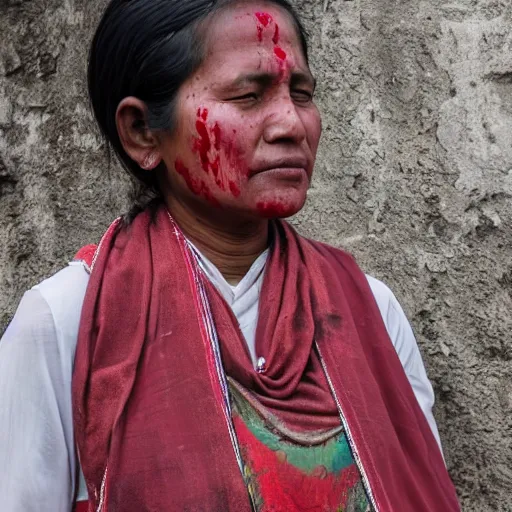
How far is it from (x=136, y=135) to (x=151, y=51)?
0.17 metres

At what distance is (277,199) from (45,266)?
116 centimetres

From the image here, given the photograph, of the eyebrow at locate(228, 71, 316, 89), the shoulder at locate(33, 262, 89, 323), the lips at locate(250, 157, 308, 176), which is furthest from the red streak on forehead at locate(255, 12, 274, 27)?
the shoulder at locate(33, 262, 89, 323)

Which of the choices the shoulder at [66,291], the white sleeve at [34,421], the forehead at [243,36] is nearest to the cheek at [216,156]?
the forehead at [243,36]

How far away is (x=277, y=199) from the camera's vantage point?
70.2 inches

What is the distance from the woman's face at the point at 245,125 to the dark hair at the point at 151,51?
1.0 inches

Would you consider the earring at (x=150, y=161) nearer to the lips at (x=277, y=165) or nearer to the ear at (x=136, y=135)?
the ear at (x=136, y=135)

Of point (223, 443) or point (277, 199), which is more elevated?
point (277, 199)

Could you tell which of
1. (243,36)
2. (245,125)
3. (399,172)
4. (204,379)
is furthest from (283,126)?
(399,172)

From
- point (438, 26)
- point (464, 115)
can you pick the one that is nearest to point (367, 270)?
point (464, 115)

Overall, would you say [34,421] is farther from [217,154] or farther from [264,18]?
[264,18]

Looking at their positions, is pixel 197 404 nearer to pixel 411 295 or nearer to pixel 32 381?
pixel 32 381

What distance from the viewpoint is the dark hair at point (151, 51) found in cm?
180

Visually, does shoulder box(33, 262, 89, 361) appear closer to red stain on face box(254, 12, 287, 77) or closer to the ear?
the ear

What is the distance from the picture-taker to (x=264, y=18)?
6.04ft
